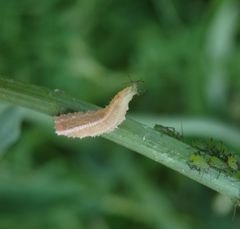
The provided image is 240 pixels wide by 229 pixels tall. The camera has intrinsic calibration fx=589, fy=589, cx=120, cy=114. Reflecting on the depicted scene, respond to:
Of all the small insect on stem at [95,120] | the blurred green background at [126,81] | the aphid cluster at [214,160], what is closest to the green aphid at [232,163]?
the aphid cluster at [214,160]

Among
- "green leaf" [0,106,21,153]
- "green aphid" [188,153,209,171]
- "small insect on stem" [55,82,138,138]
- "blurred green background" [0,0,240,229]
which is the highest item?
"blurred green background" [0,0,240,229]

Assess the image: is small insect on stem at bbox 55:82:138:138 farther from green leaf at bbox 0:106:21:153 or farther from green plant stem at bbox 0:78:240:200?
green leaf at bbox 0:106:21:153

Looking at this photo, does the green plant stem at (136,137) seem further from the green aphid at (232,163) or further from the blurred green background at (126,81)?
the blurred green background at (126,81)

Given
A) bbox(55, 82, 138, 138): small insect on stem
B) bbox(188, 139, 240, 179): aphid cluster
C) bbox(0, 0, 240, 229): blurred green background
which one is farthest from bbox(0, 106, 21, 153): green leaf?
bbox(0, 0, 240, 229): blurred green background

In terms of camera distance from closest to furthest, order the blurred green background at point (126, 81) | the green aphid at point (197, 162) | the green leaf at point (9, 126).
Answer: the green aphid at point (197, 162), the green leaf at point (9, 126), the blurred green background at point (126, 81)

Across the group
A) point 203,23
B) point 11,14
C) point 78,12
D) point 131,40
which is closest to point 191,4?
point 203,23

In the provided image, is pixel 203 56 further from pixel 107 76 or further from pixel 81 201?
pixel 81 201
